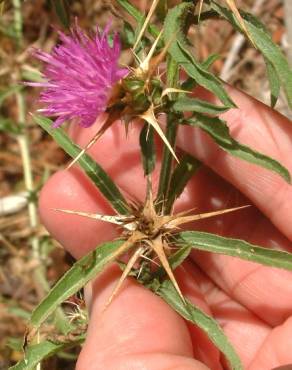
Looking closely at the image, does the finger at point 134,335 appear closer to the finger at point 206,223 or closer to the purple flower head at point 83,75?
the finger at point 206,223

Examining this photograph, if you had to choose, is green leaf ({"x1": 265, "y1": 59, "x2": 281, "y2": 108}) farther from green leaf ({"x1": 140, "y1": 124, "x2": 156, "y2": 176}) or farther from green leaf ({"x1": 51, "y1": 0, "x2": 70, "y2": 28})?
green leaf ({"x1": 51, "y1": 0, "x2": 70, "y2": 28})

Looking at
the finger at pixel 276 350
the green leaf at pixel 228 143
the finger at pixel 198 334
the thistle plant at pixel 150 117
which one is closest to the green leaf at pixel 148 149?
the thistle plant at pixel 150 117

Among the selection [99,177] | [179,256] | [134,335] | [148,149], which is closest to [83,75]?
[148,149]

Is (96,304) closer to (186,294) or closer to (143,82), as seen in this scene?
(186,294)

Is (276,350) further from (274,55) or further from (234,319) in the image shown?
(274,55)

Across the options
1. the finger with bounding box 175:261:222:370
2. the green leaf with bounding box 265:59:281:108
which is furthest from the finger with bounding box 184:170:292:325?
the green leaf with bounding box 265:59:281:108

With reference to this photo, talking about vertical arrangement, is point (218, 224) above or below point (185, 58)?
below

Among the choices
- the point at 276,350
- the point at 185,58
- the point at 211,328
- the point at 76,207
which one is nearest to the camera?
the point at 185,58
